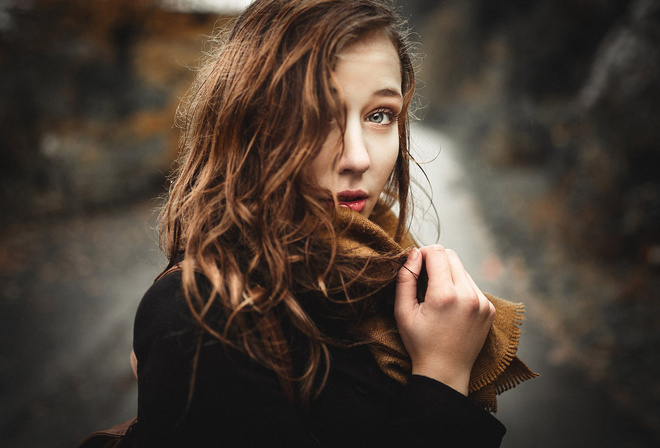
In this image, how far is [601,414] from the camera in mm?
3396

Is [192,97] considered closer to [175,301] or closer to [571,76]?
[175,301]

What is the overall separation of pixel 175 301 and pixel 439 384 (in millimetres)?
792

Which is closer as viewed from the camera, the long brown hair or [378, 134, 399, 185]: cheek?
the long brown hair

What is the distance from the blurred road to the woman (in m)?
0.69

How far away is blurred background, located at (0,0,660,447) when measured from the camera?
12.6 ft

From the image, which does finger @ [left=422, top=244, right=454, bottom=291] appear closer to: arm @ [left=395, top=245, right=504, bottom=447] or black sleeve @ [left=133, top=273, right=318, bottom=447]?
arm @ [left=395, top=245, right=504, bottom=447]

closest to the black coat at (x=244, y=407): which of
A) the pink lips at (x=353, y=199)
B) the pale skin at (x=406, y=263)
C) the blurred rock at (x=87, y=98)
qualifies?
the pale skin at (x=406, y=263)

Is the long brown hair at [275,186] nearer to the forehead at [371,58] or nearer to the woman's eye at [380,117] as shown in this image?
the forehead at [371,58]

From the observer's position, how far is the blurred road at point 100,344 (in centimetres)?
342

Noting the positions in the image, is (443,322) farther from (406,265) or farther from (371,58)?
(371,58)

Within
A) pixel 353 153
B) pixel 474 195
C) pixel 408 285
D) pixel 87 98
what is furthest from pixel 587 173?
pixel 87 98

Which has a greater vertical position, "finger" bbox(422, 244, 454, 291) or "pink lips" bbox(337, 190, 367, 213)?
"pink lips" bbox(337, 190, 367, 213)

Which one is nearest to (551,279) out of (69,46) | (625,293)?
(625,293)

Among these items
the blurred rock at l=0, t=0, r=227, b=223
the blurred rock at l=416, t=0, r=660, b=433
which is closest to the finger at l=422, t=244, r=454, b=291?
the blurred rock at l=416, t=0, r=660, b=433
